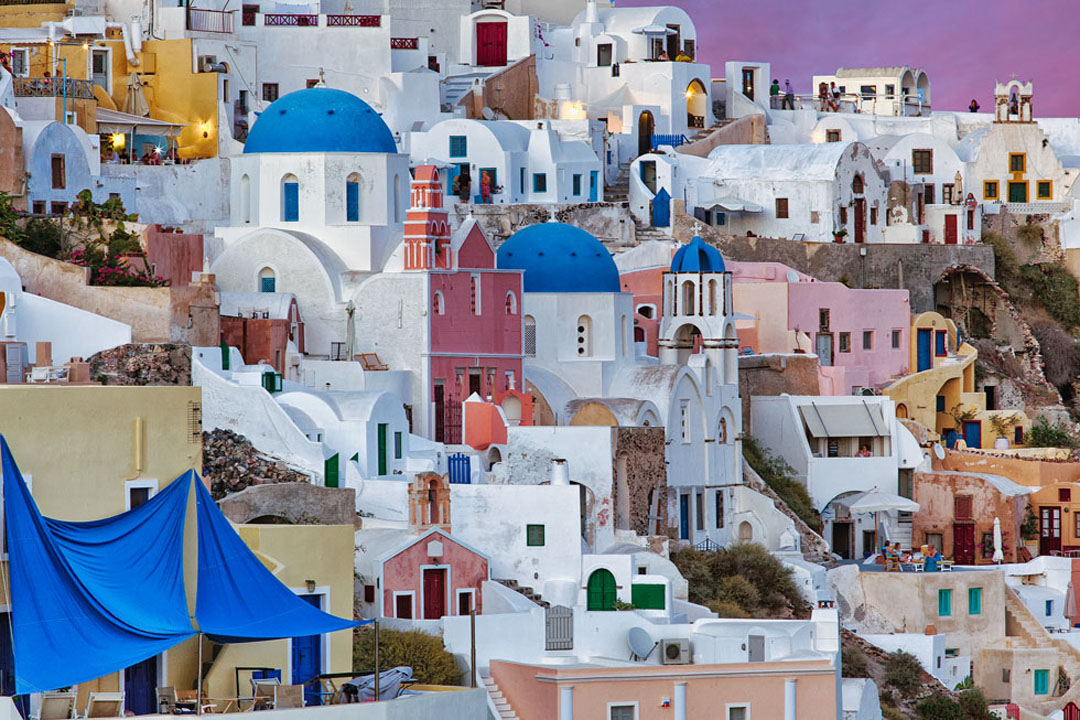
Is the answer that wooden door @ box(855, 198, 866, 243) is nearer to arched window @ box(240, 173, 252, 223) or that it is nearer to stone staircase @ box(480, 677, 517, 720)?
arched window @ box(240, 173, 252, 223)

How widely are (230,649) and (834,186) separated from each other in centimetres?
3778

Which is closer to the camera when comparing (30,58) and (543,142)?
(30,58)

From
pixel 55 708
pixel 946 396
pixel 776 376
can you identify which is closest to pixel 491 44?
pixel 946 396

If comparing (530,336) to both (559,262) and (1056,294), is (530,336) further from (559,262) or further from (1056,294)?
(1056,294)

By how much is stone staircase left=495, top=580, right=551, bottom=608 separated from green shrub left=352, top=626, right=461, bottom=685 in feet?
13.2

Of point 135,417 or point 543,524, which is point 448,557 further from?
point 135,417

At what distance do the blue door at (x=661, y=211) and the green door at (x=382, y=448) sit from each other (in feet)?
66.0

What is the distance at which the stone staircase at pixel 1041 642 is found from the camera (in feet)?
170

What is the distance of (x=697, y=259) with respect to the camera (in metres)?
54.3

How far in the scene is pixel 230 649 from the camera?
3142cm

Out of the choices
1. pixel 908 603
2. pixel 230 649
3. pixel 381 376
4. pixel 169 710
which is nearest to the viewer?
pixel 169 710

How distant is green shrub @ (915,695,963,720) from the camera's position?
4838cm

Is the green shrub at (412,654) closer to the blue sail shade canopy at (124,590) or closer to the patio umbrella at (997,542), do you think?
the blue sail shade canopy at (124,590)

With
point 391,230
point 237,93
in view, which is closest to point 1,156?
point 391,230
